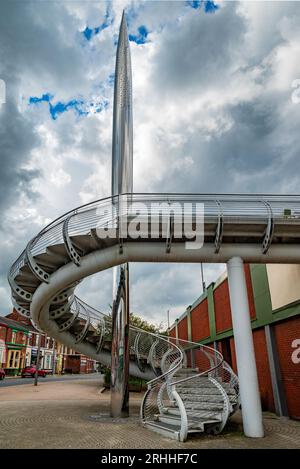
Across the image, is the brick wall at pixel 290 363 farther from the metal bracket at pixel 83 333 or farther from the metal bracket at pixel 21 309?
the metal bracket at pixel 21 309

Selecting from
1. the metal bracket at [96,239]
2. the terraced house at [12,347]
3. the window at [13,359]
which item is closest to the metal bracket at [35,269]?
the metal bracket at [96,239]

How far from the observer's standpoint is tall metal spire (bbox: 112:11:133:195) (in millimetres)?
13551

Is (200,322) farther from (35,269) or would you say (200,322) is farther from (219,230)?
(35,269)

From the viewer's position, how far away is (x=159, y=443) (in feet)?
22.0

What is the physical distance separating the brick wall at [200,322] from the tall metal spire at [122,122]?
10.6 m

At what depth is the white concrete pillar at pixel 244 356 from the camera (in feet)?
24.8

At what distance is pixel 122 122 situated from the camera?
15719 mm

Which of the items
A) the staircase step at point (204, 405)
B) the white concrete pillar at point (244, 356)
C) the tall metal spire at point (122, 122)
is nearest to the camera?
the white concrete pillar at point (244, 356)

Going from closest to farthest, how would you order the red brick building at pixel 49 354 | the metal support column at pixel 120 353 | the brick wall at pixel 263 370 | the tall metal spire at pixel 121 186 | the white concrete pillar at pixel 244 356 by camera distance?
the white concrete pillar at pixel 244 356
the metal support column at pixel 120 353
the tall metal spire at pixel 121 186
the brick wall at pixel 263 370
the red brick building at pixel 49 354

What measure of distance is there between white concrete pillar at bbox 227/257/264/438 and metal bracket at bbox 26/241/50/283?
5.46 metres

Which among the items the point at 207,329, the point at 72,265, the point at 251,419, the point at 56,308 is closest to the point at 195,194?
the point at 72,265

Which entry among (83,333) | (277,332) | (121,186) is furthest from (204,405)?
(121,186)

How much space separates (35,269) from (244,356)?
6290 mm
